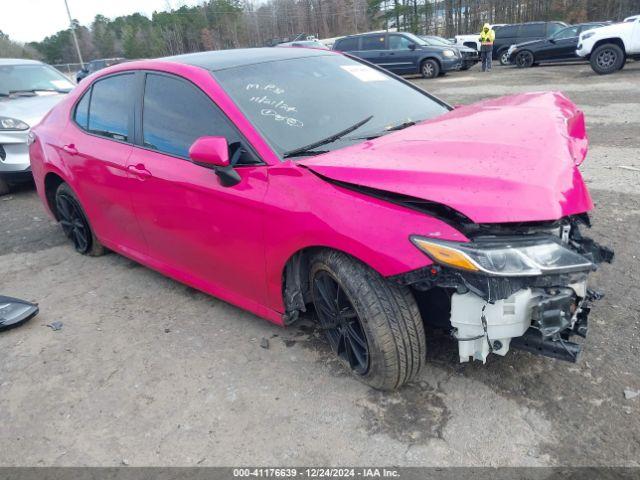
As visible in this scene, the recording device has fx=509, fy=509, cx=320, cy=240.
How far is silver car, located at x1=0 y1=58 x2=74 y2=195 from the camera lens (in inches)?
260

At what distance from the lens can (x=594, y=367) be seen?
8.52ft

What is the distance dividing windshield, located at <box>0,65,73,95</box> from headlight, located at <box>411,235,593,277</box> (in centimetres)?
790

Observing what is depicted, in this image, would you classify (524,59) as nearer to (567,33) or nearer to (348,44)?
(567,33)

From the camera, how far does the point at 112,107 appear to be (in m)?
3.78

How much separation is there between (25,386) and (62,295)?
1205 mm

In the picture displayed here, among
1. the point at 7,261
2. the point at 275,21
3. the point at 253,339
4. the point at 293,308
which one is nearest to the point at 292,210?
the point at 293,308

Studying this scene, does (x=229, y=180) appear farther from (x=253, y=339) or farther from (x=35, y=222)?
(x=35, y=222)

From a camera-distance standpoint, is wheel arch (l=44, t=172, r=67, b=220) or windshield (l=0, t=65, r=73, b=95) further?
windshield (l=0, t=65, r=73, b=95)

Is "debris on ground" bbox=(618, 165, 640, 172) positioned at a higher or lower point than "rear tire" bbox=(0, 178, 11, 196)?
lower

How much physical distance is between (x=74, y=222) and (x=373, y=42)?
A: 51.4ft

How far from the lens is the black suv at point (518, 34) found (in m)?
19.8

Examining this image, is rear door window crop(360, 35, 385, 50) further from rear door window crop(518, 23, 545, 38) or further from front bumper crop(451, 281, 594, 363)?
front bumper crop(451, 281, 594, 363)

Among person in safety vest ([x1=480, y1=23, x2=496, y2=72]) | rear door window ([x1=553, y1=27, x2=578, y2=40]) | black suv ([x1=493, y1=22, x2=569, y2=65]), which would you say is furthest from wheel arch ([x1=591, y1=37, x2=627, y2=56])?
black suv ([x1=493, y1=22, x2=569, y2=65])

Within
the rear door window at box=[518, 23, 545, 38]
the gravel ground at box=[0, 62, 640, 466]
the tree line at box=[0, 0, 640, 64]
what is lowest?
the gravel ground at box=[0, 62, 640, 466]
